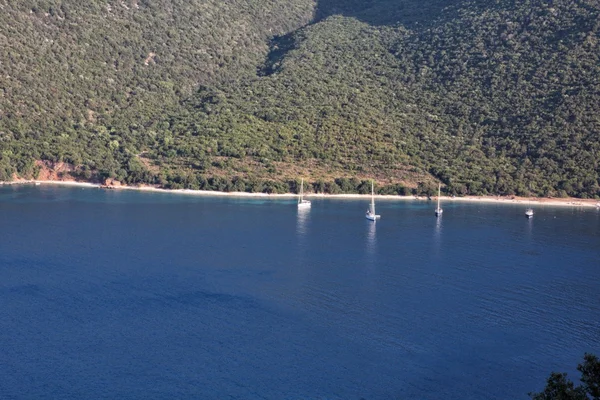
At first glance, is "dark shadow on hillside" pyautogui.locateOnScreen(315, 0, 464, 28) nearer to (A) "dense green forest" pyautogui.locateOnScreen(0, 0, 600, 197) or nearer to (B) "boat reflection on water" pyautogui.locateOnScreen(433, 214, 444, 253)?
(A) "dense green forest" pyautogui.locateOnScreen(0, 0, 600, 197)

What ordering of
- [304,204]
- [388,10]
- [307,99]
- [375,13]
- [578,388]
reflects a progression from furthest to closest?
[375,13] < [388,10] < [307,99] < [304,204] < [578,388]

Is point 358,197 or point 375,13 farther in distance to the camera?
point 375,13

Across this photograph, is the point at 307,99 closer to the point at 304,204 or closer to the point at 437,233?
the point at 304,204

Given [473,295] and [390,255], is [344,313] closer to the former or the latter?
[473,295]

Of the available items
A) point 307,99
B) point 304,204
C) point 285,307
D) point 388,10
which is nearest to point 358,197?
point 304,204

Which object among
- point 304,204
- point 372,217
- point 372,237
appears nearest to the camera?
point 372,237

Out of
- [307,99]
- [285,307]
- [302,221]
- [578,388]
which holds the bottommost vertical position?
[285,307]
